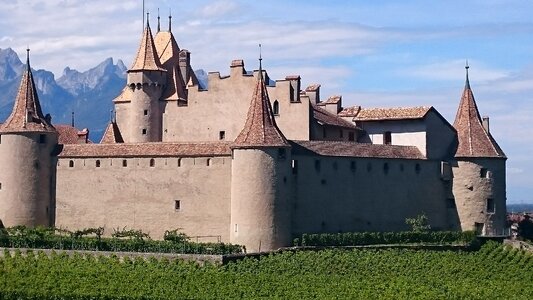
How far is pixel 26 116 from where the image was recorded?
67.9 m

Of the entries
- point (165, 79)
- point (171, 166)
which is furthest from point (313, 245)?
point (165, 79)

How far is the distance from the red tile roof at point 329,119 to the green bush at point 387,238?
27.1 ft

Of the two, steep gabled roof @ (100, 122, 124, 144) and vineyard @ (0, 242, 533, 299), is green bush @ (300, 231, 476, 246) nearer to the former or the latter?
vineyard @ (0, 242, 533, 299)

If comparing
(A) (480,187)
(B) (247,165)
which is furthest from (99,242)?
(A) (480,187)

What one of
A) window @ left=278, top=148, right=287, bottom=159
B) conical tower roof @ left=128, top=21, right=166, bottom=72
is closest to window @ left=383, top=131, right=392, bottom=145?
window @ left=278, top=148, right=287, bottom=159

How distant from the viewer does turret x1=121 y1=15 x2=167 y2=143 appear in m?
72.9

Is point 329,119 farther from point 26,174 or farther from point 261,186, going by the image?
point 26,174

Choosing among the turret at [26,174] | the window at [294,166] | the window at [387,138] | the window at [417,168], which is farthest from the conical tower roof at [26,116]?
the window at [417,168]

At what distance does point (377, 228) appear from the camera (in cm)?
6638

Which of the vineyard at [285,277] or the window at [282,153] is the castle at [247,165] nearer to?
the window at [282,153]

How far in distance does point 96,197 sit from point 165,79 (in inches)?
429

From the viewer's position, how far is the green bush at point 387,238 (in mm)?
61719

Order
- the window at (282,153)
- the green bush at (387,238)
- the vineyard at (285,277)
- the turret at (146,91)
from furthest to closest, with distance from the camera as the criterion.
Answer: the turret at (146,91) < the green bush at (387,238) < the window at (282,153) < the vineyard at (285,277)

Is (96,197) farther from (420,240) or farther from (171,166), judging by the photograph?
(420,240)
